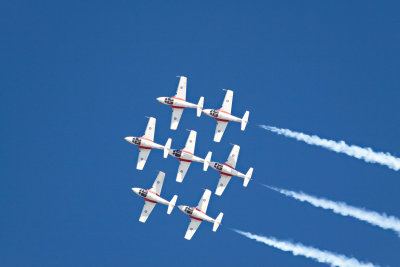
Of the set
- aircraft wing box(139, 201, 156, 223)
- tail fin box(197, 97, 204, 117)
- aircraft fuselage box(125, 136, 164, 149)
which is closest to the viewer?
tail fin box(197, 97, 204, 117)

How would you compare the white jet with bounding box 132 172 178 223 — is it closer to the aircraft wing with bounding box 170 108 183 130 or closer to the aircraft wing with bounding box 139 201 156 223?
the aircraft wing with bounding box 139 201 156 223

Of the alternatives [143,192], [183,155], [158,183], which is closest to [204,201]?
[158,183]

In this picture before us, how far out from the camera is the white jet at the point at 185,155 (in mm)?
Result: 79188

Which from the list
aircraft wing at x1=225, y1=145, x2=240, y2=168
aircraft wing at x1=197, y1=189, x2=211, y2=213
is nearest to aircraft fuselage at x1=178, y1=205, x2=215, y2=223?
aircraft wing at x1=197, y1=189, x2=211, y2=213

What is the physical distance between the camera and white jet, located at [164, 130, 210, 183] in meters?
79.2

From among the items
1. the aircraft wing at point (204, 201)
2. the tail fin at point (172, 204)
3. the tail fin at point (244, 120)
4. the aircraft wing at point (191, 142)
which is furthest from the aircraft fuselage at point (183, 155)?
the tail fin at point (244, 120)

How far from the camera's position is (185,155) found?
79.1 meters

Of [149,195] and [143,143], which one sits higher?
[143,143]

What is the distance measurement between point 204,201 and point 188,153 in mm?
5914

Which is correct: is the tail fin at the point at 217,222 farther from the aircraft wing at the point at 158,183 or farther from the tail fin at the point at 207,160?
the aircraft wing at the point at 158,183

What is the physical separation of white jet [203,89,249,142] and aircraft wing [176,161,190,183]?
14.6ft

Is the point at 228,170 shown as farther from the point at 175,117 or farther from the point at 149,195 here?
the point at 149,195

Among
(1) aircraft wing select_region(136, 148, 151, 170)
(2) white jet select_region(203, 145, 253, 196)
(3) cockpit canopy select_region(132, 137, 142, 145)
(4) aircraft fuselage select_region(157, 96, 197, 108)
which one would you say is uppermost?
(4) aircraft fuselage select_region(157, 96, 197, 108)

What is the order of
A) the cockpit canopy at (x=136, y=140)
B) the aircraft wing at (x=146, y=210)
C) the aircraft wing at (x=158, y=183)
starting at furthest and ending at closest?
the aircraft wing at (x=146, y=210), the aircraft wing at (x=158, y=183), the cockpit canopy at (x=136, y=140)
